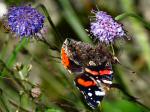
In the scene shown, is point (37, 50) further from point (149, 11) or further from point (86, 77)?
point (86, 77)

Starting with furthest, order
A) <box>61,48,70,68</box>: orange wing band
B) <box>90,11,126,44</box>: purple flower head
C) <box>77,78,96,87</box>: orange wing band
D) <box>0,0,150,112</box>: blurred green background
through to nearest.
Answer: <box>0,0,150,112</box>: blurred green background < <box>90,11,126,44</box>: purple flower head < <box>61,48,70,68</box>: orange wing band < <box>77,78,96,87</box>: orange wing band

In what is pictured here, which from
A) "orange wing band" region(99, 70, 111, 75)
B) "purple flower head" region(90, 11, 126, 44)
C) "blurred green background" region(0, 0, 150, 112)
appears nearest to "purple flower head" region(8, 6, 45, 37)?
"blurred green background" region(0, 0, 150, 112)

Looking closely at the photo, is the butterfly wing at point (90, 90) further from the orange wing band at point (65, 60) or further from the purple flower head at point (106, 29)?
the purple flower head at point (106, 29)

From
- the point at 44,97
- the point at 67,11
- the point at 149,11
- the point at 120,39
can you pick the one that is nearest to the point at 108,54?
the point at 120,39

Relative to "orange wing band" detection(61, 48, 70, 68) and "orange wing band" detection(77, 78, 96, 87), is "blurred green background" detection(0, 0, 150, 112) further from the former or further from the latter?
"orange wing band" detection(77, 78, 96, 87)

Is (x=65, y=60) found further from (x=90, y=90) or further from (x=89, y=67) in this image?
(x=90, y=90)

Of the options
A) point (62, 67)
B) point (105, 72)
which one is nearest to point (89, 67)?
point (105, 72)

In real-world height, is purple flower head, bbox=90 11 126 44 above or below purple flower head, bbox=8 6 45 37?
below
